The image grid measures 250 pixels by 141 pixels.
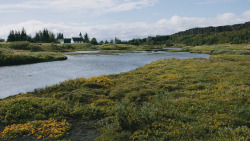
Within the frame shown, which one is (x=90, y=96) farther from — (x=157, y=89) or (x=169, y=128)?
(x=169, y=128)

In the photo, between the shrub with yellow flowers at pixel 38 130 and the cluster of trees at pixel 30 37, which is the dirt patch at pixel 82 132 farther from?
the cluster of trees at pixel 30 37

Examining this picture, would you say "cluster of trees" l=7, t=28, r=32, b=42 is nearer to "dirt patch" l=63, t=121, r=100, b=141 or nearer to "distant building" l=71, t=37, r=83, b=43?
"distant building" l=71, t=37, r=83, b=43

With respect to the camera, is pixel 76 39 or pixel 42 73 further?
pixel 76 39

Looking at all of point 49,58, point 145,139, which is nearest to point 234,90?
point 145,139

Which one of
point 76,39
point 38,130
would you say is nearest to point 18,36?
point 76,39

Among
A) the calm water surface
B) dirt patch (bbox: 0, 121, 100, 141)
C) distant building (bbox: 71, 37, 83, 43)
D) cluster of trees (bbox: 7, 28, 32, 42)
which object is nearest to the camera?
dirt patch (bbox: 0, 121, 100, 141)

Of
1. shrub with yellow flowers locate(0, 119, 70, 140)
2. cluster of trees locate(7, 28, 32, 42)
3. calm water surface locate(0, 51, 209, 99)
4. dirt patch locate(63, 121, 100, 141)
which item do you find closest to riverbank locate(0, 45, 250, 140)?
shrub with yellow flowers locate(0, 119, 70, 140)

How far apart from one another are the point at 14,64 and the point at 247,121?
4799cm

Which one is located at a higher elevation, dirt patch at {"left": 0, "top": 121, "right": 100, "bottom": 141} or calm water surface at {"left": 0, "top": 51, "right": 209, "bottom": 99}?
calm water surface at {"left": 0, "top": 51, "right": 209, "bottom": 99}

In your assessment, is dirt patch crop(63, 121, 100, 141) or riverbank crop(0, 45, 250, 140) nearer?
riverbank crop(0, 45, 250, 140)

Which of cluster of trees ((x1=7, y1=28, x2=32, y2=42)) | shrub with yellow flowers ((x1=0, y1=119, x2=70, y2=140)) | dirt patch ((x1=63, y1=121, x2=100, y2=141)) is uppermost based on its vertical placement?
cluster of trees ((x1=7, y1=28, x2=32, y2=42))

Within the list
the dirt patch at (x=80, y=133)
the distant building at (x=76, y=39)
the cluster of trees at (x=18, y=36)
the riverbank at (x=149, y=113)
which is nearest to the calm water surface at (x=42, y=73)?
the riverbank at (x=149, y=113)

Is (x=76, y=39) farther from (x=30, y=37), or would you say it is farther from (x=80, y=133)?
(x=80, y=133)

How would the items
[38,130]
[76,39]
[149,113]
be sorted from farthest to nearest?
[76,39], [149,113], [38,130]
